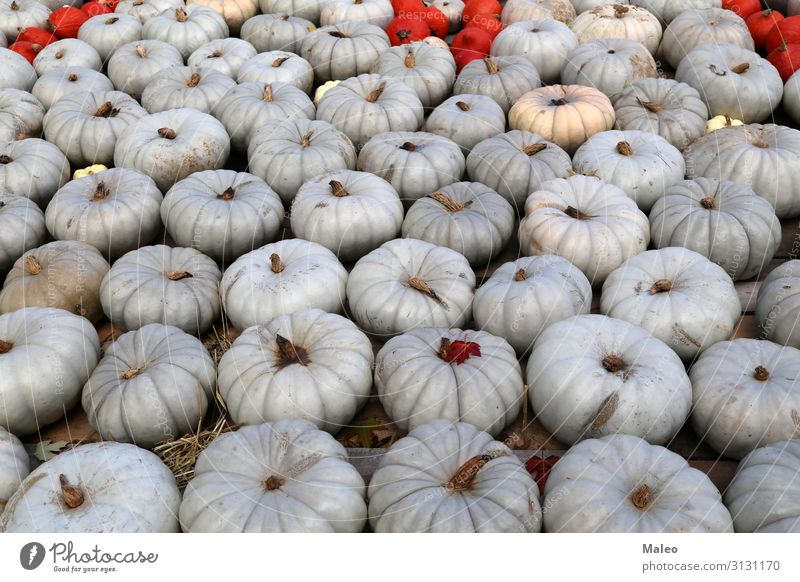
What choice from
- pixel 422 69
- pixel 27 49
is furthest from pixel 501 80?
pixel 27 49

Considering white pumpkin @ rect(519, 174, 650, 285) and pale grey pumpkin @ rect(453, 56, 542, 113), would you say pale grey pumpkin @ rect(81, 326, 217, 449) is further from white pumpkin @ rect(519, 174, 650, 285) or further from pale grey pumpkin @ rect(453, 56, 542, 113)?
pale grey pumpkin @ rect(453, 56, 542, 113)

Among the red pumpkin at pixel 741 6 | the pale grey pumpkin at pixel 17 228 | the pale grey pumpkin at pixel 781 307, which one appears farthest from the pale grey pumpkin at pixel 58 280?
the red pumpkin at pixel 741 6

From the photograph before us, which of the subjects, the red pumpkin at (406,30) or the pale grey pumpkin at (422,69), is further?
the red pumpkin at (406,30)

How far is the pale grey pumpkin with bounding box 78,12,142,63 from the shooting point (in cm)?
895

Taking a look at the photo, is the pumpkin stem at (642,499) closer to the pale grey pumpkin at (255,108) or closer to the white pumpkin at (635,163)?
the white pumpkin at (635,163)

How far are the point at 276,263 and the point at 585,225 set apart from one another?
2427 millimetres

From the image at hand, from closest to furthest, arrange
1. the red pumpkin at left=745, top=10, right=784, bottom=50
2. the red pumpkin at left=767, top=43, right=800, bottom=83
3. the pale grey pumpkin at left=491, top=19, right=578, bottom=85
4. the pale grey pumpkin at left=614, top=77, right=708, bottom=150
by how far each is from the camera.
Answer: the pale grey pumpkin at left=614, top=77, right=708, bottom=150, the red pumpkin at left=767, top=43, right=800, bottom=83, the pale grey pumpkin at left=491, top=19, right=578, bottom=85, the red pumpkin at left=745, top=10, right=784, bottom=50

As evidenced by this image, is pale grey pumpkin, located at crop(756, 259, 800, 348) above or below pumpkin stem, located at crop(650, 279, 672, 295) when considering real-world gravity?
below

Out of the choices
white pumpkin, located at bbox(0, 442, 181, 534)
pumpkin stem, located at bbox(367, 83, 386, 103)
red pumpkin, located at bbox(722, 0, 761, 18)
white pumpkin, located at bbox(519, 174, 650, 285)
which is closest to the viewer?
white pumpkin, located at bbox(0, 442, 181, 534)

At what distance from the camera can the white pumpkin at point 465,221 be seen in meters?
5.79

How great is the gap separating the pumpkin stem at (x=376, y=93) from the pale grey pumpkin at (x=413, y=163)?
2.52ft

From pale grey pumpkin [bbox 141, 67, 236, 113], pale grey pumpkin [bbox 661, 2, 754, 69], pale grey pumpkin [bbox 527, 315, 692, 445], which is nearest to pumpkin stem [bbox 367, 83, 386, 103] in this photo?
pale grey pumpkin [bbox 141, 67, 236, 113]

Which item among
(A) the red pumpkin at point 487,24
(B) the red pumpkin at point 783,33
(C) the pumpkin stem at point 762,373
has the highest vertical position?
(A) the red pumpkin at point 487,24

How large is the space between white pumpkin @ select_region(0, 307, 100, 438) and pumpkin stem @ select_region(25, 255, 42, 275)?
431 mm
